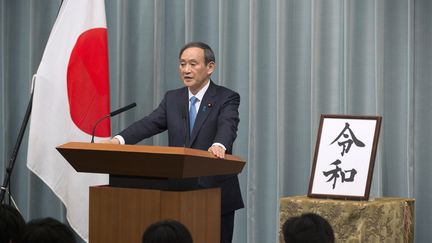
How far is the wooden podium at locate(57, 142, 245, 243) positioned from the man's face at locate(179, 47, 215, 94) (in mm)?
690

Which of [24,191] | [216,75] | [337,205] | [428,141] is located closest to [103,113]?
[216,75]

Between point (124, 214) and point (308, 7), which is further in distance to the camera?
point (308, 7)

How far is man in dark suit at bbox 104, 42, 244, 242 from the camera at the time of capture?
4.27m

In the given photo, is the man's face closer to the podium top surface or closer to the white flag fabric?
the podium top surface

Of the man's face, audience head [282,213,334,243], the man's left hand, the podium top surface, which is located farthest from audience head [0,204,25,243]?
the man's face

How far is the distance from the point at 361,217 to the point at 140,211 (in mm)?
1309

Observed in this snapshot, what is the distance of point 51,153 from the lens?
539 cm

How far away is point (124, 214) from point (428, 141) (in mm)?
2417

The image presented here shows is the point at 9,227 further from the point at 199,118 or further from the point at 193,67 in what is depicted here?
the point at 193,67

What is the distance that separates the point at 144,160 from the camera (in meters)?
3.54

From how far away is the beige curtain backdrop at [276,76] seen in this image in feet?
17.7

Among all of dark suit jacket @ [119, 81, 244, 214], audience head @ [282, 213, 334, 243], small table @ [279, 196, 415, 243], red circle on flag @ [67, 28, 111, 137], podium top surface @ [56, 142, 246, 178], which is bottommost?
small table @ [279, 196, 415, 243]

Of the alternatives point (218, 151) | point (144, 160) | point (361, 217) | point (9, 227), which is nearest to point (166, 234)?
point (9, 227)

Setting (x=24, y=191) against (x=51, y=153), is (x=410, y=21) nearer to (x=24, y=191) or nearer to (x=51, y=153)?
(x=51, y=153)
